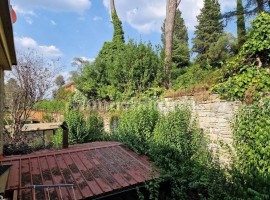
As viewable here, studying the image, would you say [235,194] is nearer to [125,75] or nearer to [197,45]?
[125,75]

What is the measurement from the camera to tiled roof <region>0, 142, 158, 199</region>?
3.96 m

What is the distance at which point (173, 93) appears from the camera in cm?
672

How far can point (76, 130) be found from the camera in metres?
8.96

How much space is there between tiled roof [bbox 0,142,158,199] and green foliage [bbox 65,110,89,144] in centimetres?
322

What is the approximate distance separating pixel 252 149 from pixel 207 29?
2477cm

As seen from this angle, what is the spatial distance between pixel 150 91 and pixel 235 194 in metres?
6.90

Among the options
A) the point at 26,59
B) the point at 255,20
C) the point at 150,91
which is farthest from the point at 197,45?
the point at 255,20

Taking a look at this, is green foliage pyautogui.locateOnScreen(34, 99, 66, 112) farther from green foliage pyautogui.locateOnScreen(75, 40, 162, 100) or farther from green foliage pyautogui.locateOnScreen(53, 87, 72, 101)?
green foliage pyautogui.locateOnScreen(75, 40, 162, 100)

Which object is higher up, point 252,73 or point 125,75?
point 125,75

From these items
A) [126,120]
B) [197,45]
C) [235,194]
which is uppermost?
[197,45]

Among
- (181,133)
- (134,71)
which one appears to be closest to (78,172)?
(181,133)

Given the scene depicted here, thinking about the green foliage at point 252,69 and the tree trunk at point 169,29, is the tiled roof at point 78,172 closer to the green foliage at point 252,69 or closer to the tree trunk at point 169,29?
the green foliage at point 252,69

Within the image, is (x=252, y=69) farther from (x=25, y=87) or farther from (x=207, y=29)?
(x=207, y=29)

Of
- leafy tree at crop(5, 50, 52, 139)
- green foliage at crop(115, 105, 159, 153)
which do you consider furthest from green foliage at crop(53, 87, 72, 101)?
green foliage at crop(115, 105, 159, 153)
